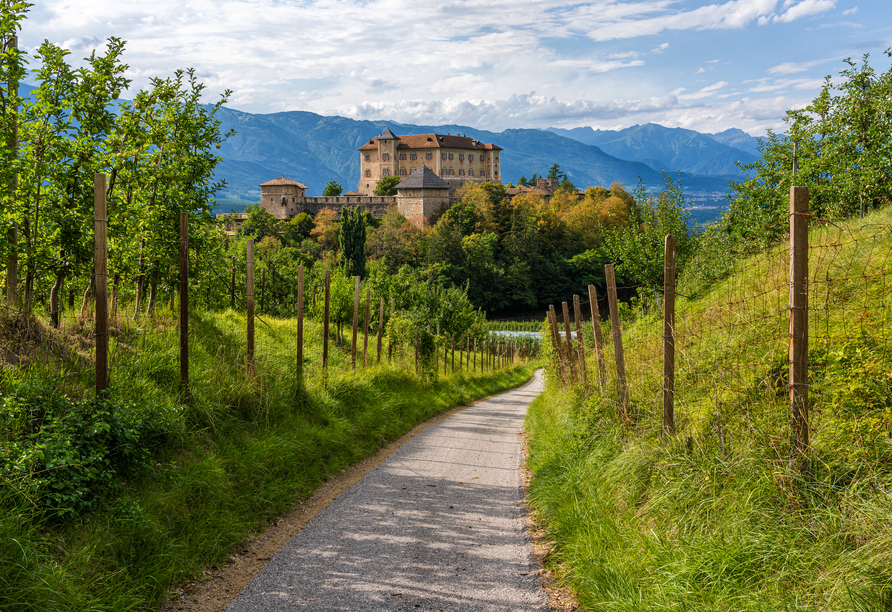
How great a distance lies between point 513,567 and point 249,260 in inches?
200

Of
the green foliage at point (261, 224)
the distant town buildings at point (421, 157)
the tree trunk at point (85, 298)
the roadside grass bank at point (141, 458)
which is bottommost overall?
the roadside grass bank at point (141, 458)

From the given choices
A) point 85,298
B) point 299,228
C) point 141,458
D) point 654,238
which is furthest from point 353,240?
point 141,458

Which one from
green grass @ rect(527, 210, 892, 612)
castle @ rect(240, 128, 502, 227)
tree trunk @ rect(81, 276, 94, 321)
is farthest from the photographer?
castle @ rect(240, 128, 502, 227)

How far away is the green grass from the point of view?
281 cm

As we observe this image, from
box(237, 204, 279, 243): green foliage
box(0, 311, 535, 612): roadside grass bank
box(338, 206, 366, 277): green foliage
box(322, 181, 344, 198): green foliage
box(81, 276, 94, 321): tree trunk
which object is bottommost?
→ box(0, 311, 535, 612): roadside grass bank

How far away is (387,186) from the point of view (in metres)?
94.4

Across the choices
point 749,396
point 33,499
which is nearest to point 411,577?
point 33,499

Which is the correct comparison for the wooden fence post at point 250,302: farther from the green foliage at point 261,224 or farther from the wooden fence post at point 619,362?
the green foliage at point 261,224

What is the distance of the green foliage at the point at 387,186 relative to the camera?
306 ft

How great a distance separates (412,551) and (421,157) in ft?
335

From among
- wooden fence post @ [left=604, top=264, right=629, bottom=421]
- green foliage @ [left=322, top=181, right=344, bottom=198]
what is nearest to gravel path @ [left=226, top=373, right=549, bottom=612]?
wooden fence post @ [left=604, top=264, right=629, bottom=421]

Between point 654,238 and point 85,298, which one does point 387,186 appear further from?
point 85,298

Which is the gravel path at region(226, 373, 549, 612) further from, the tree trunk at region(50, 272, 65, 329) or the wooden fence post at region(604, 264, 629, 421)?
the tree trunk at region(50, 272, 65, 329)

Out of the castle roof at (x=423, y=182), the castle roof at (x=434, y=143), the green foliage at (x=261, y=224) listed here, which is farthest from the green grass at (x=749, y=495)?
the castle roof at (x=434, y=143)
